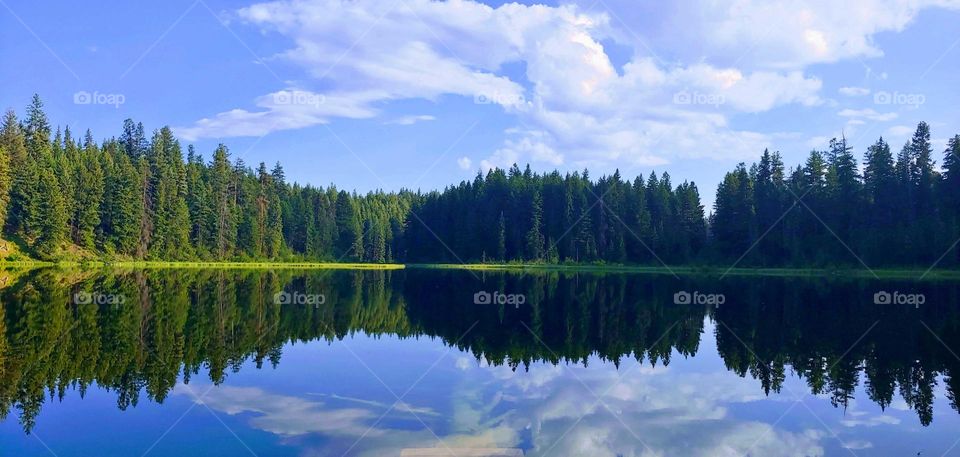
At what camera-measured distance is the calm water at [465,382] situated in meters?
14.9

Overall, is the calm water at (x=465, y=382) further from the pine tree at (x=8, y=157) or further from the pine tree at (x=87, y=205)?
the pine tree at (x=87, y=205)

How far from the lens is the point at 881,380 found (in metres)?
21.9

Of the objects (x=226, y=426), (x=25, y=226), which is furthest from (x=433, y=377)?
(x=25, y=226)

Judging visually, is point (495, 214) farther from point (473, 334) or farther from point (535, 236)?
point (473, 334)

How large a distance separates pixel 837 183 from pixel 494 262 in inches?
2654

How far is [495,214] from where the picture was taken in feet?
495

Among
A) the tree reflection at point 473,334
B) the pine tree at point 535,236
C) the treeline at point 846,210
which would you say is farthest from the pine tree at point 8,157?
the treeline at point 846,210

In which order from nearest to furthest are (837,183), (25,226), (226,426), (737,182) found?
(226,426) → (25,226) → (837,183) → (737,182)

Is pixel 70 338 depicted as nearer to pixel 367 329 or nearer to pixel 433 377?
pixel 367 329

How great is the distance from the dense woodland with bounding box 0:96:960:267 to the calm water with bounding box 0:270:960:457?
69.6 meters

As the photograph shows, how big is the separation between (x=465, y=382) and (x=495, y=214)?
5136 inches

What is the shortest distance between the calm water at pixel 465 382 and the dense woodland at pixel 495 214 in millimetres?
69564

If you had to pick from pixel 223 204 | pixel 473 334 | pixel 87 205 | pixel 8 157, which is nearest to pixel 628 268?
pixel 223 204

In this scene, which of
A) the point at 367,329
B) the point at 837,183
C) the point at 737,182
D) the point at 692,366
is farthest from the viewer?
the point at 737,182
